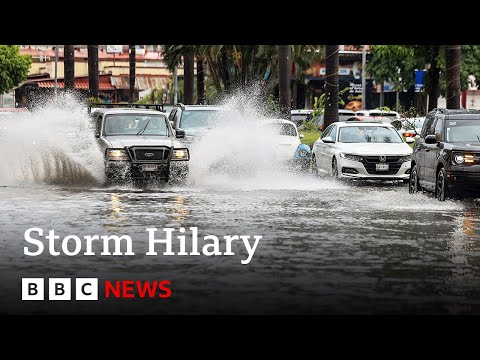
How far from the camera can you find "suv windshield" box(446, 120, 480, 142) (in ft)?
74.3

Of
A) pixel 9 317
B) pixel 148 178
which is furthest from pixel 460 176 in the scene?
pixel 9 317

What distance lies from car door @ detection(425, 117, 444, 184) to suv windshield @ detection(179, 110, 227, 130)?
8.54m

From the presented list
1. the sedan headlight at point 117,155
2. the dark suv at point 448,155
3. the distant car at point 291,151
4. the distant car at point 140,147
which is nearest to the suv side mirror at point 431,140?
the dark suv at point 448,155

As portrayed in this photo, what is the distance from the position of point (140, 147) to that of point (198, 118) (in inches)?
219

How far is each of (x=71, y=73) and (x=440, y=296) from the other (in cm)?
4912

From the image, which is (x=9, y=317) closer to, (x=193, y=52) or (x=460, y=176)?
(x=460, y=176)

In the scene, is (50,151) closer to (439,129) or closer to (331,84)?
(439,129)

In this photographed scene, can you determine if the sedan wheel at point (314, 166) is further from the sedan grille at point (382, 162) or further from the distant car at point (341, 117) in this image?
the distant car at point (341, 117)

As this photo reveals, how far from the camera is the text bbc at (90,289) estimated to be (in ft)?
36.1

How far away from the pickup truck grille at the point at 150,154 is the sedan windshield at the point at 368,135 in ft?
15.2

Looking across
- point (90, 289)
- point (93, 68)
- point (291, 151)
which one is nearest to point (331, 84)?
point (291, 151)

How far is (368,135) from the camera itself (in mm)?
28500

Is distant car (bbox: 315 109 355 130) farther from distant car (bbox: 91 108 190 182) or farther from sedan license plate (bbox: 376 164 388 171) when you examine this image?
distant car (bbox: 91 108 190 182)

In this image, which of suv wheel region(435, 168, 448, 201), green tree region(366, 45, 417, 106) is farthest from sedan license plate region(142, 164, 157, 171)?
green tree region(366, 45, 417, 106)
